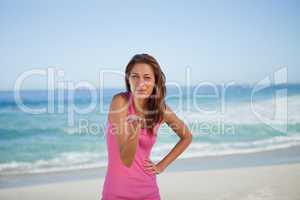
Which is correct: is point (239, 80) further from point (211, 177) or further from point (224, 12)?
point (211, 177)

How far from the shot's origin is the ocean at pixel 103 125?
4539 mm

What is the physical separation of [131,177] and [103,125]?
3100 millimetres

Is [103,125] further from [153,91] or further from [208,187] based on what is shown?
[153,91]

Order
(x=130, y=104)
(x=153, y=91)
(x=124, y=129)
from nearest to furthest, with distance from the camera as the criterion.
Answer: (x=124, y=129) → (x=130, y=104) → (x=153, y=91)

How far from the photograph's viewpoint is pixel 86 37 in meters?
4.46

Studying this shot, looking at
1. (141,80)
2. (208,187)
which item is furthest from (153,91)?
(208,187)

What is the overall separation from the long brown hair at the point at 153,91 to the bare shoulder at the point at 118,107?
0.14 metres

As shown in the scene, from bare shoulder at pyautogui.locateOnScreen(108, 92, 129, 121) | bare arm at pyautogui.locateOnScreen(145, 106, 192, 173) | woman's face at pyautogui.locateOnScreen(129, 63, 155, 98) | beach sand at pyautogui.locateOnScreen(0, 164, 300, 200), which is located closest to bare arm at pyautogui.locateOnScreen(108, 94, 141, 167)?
bare shoulder at pyautogui.locateOnScreen(108, 92, 129, 121)

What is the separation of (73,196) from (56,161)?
121cm

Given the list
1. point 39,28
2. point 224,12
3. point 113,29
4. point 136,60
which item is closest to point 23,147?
point 39,28

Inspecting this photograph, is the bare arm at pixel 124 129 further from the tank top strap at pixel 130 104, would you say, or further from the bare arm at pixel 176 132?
the bare arm at pixel 176 132

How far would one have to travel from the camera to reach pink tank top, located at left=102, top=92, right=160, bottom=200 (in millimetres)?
1592

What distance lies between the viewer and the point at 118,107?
149cm

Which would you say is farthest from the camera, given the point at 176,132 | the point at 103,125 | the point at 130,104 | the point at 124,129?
the point at 103,125
